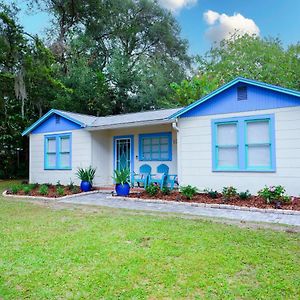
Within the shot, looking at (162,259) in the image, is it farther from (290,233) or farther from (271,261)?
(290,233)

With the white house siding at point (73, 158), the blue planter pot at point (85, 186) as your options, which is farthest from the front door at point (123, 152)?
the blue planter pot at point (85, 186)

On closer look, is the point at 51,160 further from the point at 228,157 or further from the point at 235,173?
the point at 235,173

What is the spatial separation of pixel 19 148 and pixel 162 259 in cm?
1720

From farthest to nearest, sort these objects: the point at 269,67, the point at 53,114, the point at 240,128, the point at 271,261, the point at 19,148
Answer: the point at 269,67, the point at 19,148, the point at 53,114, the point at 240,128, the point at 271,261

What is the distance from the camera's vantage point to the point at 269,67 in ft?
80.1

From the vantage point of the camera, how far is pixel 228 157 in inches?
361

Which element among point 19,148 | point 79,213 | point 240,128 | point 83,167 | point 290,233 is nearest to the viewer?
point 290,233

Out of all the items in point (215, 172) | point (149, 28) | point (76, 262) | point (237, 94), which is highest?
point (149, 28)

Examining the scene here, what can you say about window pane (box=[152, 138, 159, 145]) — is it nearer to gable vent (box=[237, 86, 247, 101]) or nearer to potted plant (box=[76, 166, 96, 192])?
potted plant (box=[76, 166, 96, 192])

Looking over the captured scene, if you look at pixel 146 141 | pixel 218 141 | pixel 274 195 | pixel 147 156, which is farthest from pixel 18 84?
pixel 274 195

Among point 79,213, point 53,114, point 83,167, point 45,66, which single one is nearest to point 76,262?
point 79,213

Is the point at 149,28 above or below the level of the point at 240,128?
above

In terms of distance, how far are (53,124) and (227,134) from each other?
315 inches

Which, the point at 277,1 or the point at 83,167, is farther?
the point at 277,1
